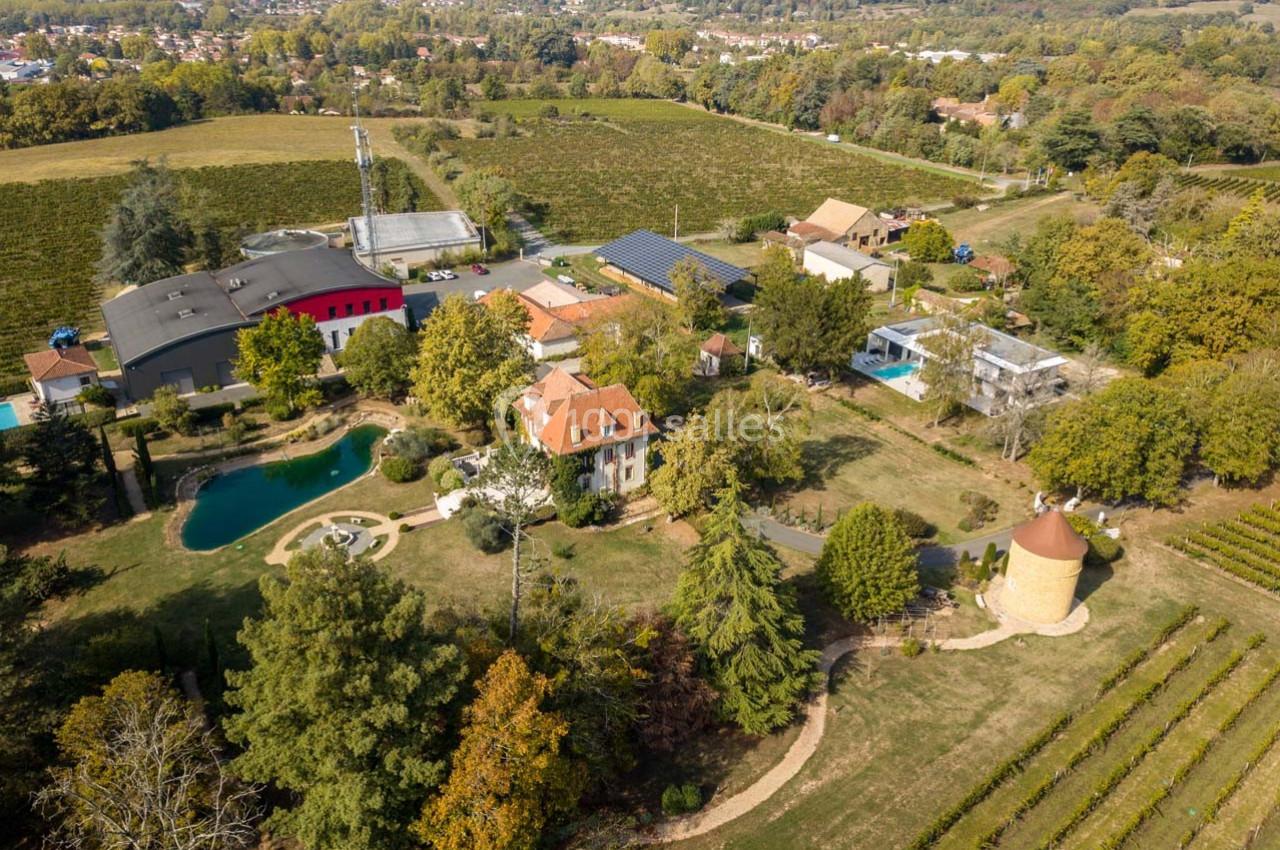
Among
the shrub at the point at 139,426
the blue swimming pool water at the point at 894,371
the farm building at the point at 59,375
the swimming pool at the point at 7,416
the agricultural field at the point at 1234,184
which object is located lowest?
the swimming pool at the point at 7,416

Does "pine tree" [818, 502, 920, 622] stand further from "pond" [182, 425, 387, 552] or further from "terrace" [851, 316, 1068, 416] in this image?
"pond" [182, 425, 387, 552]

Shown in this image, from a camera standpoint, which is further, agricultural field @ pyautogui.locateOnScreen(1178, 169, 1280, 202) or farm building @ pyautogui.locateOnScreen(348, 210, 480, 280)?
agricultural field @ pyautogui.locateOnScreen(1178, 169, 1280, 202)

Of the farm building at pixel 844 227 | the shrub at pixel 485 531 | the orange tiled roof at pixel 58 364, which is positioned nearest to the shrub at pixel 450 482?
the shrub at pixel 485 531

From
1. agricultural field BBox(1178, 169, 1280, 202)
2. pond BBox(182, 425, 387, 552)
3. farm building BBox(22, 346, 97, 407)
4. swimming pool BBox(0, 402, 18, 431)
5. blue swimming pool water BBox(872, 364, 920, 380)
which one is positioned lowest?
pond BBox(182, 425, 387, 552)

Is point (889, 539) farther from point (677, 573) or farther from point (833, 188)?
point (833, 188)

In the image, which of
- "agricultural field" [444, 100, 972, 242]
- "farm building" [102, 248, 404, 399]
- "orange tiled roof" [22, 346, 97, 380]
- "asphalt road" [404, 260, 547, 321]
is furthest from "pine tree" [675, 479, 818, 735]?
"agricultural field" [444, 100, 972, 242]

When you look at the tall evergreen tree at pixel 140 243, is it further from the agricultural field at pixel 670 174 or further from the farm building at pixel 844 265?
the farm building at pixel 844 265

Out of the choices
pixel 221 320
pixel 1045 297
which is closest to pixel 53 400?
pixel 221 320
